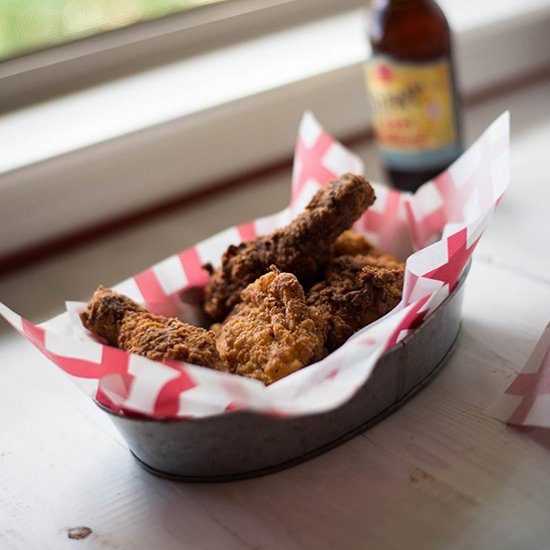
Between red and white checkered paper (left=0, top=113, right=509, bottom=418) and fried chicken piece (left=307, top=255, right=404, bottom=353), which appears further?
fried chicken piece (left=307, top=255, right=404, bottom=353)

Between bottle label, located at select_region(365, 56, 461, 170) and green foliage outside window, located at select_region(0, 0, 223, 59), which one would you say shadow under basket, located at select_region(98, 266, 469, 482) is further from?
green foliage outside window, located at select_region(0, 0, 223, 59)

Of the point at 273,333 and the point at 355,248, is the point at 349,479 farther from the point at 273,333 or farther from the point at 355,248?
the point at 355,248

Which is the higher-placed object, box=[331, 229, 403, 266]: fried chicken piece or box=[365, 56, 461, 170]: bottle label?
box=[365, 56, 461, 170]: bottle label

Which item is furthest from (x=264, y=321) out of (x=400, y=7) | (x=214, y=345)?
(x=400, y=7)

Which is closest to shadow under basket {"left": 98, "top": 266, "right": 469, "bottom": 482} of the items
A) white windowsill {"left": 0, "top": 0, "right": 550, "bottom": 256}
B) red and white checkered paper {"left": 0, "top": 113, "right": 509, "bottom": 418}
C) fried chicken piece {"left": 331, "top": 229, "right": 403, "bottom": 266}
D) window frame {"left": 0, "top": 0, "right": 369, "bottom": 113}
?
red and white checkered paper {"left": 0, "top": 113, "right": 509, "bottom": 418}

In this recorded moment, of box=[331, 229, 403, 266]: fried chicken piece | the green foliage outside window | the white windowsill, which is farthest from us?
the green foliage outside window

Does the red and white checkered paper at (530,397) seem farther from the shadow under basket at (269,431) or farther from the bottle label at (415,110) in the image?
the bottle label at (415,110)

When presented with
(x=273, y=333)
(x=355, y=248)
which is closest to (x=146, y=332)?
(x=273, y=333)
